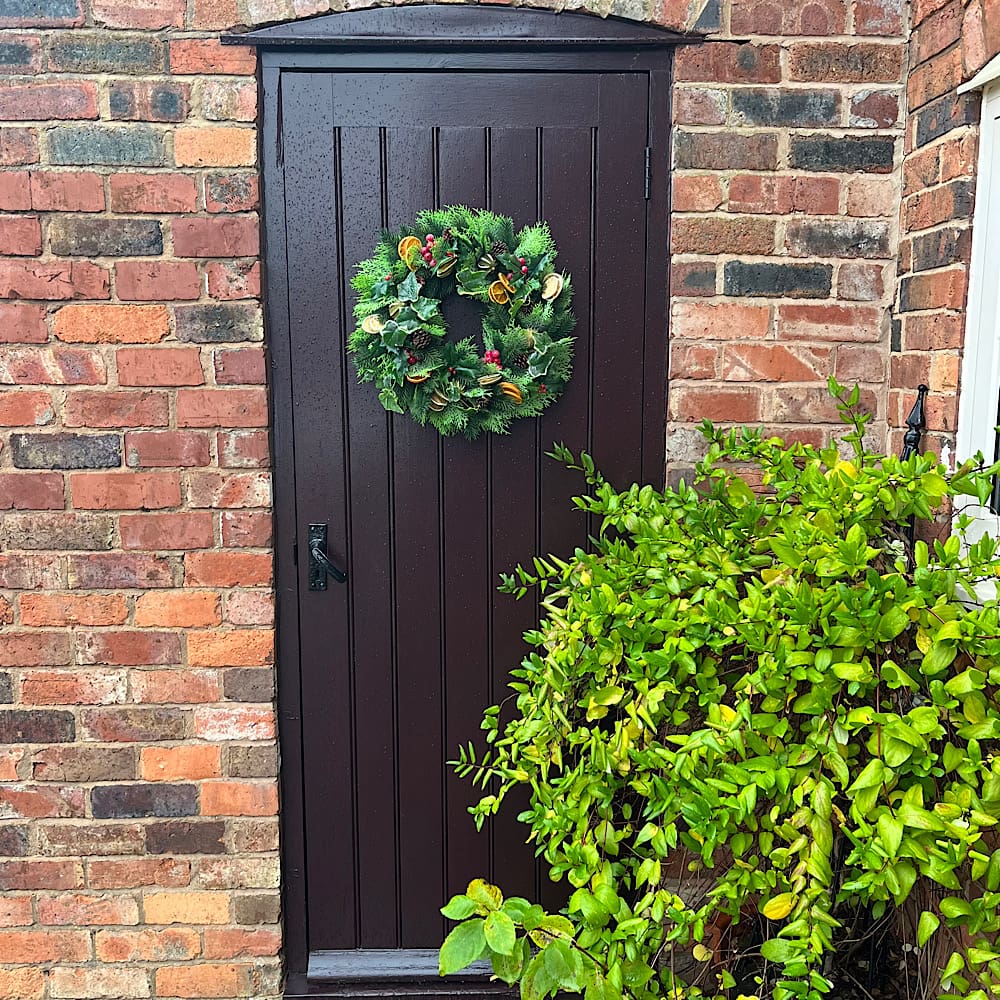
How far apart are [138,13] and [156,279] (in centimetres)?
57

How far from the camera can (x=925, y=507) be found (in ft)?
5.00

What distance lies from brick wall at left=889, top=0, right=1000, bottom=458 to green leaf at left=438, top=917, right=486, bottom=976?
1.37 metres

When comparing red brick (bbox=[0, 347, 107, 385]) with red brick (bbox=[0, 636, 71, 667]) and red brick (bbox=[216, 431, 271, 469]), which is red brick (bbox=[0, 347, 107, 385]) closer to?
red brick (bbox=[216, 431, 271, 469])

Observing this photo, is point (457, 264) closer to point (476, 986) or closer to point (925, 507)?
point (925, 507)

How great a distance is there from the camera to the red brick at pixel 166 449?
6.89 feet

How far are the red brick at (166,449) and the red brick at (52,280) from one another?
337 mm

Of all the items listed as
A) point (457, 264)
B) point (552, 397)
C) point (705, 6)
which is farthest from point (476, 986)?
point (705, 6)

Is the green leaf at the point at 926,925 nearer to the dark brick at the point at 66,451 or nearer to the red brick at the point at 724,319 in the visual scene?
the red brick at the point at 724,319

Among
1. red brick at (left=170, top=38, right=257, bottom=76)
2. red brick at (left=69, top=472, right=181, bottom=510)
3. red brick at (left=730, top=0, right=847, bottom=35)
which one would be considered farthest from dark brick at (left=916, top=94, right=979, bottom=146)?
red brick at (left=69, top=472, right=181, bottom=510)

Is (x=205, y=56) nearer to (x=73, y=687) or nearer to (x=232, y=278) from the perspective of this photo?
(x=232, y=278)

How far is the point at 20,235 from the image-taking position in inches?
80.1

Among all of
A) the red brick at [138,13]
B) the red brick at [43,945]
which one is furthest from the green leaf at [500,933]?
the red brick at [138,13]

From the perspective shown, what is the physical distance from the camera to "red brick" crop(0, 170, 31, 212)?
201 centimetres

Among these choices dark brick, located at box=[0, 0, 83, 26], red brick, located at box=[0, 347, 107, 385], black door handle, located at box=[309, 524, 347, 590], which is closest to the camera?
dark brick, located at box=[0, 0, 83, 26]
